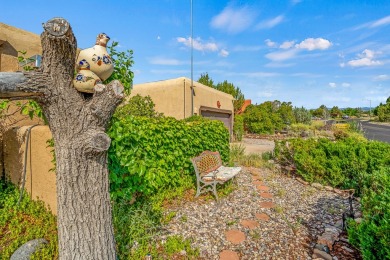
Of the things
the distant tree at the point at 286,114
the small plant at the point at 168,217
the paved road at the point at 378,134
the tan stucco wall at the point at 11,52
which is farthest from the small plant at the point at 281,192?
the distant tree at the point at 286,114

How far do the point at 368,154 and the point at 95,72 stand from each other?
6.50m

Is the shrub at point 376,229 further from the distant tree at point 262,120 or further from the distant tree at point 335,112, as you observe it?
the distant tree at point 335,112

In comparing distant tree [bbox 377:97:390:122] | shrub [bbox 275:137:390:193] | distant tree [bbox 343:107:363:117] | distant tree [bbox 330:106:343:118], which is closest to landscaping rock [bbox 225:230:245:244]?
shrub [bbox 275:137:390:193]

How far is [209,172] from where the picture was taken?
509 centimetres

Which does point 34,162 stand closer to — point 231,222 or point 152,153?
point 152,153

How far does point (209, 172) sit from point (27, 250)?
352 centimetres

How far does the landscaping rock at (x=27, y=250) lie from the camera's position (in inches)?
108

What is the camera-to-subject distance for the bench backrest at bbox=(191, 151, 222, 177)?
494 centimetres

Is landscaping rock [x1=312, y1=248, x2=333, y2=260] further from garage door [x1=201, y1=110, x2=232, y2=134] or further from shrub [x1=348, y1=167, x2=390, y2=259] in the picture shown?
garage door [x1=201, y1=110, x2=232, y2=134]

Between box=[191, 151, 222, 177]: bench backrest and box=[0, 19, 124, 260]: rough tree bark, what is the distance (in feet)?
9.25

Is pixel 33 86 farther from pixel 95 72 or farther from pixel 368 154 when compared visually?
pixel 368 154

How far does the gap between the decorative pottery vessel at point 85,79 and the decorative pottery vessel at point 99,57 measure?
0.05m

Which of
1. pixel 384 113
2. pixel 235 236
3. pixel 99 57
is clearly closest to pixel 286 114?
pixel 235 236

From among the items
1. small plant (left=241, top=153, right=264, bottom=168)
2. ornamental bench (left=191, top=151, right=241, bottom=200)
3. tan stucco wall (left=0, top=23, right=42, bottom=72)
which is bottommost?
small plant (left=241, top=153, right=264, bottom=168)
